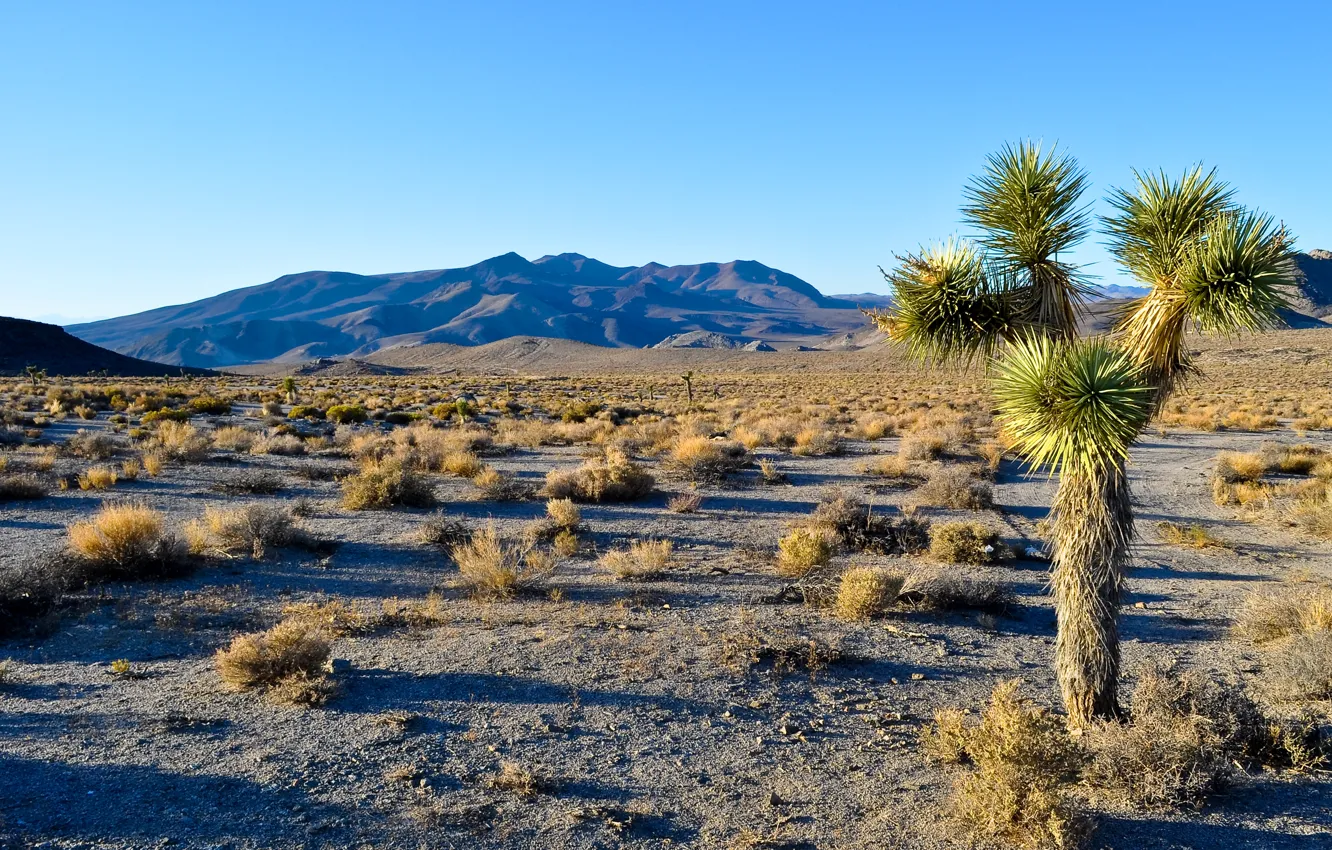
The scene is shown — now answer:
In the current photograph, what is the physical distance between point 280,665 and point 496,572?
2812 mm

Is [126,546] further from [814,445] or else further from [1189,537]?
[814,445]

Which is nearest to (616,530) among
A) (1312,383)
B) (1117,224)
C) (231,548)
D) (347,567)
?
(347,567)

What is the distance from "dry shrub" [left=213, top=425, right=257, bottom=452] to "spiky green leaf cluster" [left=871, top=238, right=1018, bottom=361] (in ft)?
62.7

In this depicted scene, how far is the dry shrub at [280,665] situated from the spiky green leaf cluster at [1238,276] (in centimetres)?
654

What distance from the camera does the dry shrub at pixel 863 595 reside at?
8.14 meters

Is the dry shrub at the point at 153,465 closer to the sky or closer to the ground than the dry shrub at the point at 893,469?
closer to the sky

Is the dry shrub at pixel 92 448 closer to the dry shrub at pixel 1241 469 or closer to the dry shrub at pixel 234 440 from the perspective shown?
the dry shrub at pixel 234 440

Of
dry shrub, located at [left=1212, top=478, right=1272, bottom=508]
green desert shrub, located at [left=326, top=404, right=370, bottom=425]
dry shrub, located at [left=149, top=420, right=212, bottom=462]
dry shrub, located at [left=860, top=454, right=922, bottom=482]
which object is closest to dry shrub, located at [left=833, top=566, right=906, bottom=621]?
dry shrub, located at [left=860, top=454, right=922, bottom=482]

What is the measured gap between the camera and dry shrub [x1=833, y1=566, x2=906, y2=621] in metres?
8.14

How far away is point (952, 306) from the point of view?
5.44 metres

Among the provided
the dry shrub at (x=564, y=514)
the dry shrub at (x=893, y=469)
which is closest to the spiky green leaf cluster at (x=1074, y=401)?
the dry shrub at (x=564, y=514)

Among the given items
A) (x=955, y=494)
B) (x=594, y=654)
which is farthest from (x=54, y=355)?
(x=594, y=654)

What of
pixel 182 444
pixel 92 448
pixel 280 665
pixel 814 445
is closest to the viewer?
pixel 280 665

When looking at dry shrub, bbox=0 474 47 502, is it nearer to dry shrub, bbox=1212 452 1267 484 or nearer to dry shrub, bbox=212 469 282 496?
dry shrub, bbox=212 469 282 496
